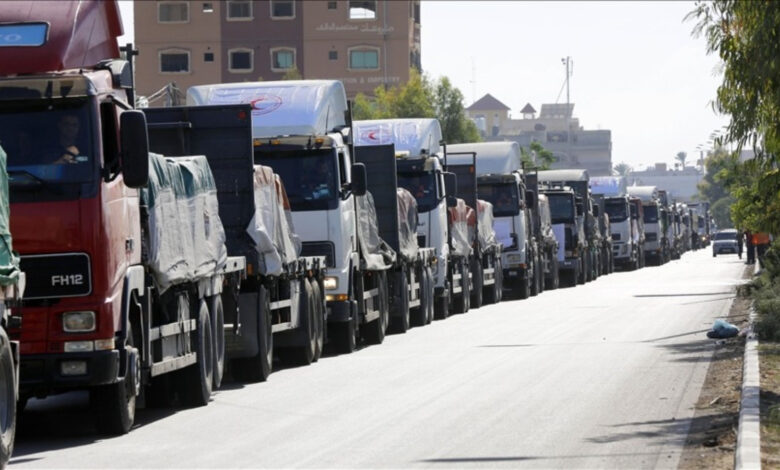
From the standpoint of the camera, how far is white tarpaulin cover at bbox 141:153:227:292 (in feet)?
50.1

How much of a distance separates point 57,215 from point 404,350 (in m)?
11.9

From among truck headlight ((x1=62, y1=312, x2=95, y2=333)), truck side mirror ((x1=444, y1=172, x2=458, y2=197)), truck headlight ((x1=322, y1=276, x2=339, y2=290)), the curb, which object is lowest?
the curb

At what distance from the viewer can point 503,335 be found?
2811cm

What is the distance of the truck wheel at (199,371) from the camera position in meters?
16.6

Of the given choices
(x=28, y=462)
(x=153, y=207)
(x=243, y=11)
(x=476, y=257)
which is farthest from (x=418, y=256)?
(x=243, y=11)

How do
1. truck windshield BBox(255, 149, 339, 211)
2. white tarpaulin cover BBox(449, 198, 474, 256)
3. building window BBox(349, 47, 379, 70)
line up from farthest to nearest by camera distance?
building window BBox(349, 47, 379, 70) → white tarpaulin cover BBox(449, 198, 474, 256) → truck windshield BBox(255, 149, 339, 211)

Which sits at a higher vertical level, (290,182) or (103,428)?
(290,182)

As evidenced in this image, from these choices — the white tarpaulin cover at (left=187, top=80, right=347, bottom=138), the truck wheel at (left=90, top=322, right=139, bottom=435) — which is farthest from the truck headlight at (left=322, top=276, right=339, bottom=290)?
the truck wheel at (left=90, top=322, right=139, bottom=435)

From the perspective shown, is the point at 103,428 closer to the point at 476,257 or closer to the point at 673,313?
the point at 673,313

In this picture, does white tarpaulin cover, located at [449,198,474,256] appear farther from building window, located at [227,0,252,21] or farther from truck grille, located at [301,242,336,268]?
building window, located at [227,0,252,21]

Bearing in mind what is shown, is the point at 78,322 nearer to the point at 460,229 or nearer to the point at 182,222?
the point at 182,222

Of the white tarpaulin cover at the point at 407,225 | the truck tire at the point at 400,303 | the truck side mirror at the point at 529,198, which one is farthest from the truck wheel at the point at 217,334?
the truck side mirror at the point at 529,198

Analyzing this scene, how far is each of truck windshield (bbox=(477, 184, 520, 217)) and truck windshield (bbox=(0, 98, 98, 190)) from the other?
31002mm

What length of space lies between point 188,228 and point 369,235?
32.6ft
